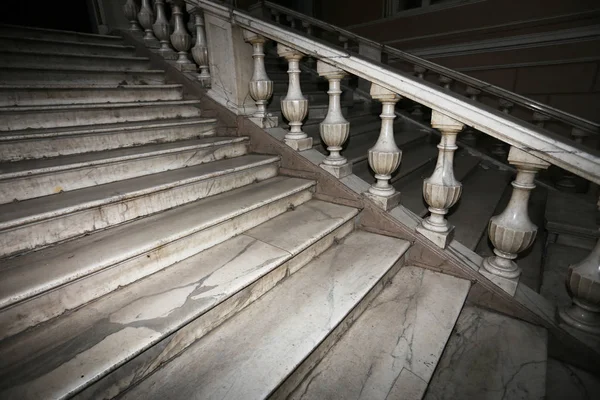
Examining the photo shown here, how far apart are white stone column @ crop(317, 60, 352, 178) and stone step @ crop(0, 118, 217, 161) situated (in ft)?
4.09

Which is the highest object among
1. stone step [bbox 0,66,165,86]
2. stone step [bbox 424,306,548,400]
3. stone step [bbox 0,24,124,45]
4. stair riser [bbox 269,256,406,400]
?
stone step [bbox 0,24,124,45]

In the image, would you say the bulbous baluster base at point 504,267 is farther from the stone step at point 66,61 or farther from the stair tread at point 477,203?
the stone step at point 66,61

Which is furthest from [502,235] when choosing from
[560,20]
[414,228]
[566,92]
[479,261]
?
[560,20]

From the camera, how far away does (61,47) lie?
10.5ft

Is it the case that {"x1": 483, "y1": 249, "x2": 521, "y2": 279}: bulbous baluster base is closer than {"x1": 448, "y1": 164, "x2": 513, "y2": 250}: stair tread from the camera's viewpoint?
Yes

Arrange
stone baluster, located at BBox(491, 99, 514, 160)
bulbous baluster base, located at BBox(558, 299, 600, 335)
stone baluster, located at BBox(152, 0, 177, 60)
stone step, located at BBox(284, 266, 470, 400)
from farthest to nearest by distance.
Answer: stone baluster, located at BBox(491, 99, 514, 160), stone baluster, located at BBox(152, 0, 177, 60), bulbous baluster base, located at BBox(558, 299, 600, 335), stone step, located at BBox(284, 266, 470, 400)

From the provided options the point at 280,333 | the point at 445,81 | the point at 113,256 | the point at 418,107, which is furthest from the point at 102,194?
the point at 445,81

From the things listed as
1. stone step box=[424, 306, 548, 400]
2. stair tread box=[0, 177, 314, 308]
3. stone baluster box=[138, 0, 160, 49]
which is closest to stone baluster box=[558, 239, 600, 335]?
stone step box=[424, 306, 548, 400]

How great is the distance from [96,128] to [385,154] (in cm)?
236

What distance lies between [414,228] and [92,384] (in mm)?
2086

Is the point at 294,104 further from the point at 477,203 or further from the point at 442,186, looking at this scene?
the point at 477,203

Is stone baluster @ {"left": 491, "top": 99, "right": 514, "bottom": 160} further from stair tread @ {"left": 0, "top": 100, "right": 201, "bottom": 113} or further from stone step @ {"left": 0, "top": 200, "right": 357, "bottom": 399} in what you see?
stair tread @ {"left": 0, "top": 100, "right": 201, "bottom": 113}

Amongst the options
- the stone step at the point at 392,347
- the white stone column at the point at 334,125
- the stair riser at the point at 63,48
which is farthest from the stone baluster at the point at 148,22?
the stone step at the point at 392,347

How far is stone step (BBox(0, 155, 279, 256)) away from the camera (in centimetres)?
148
